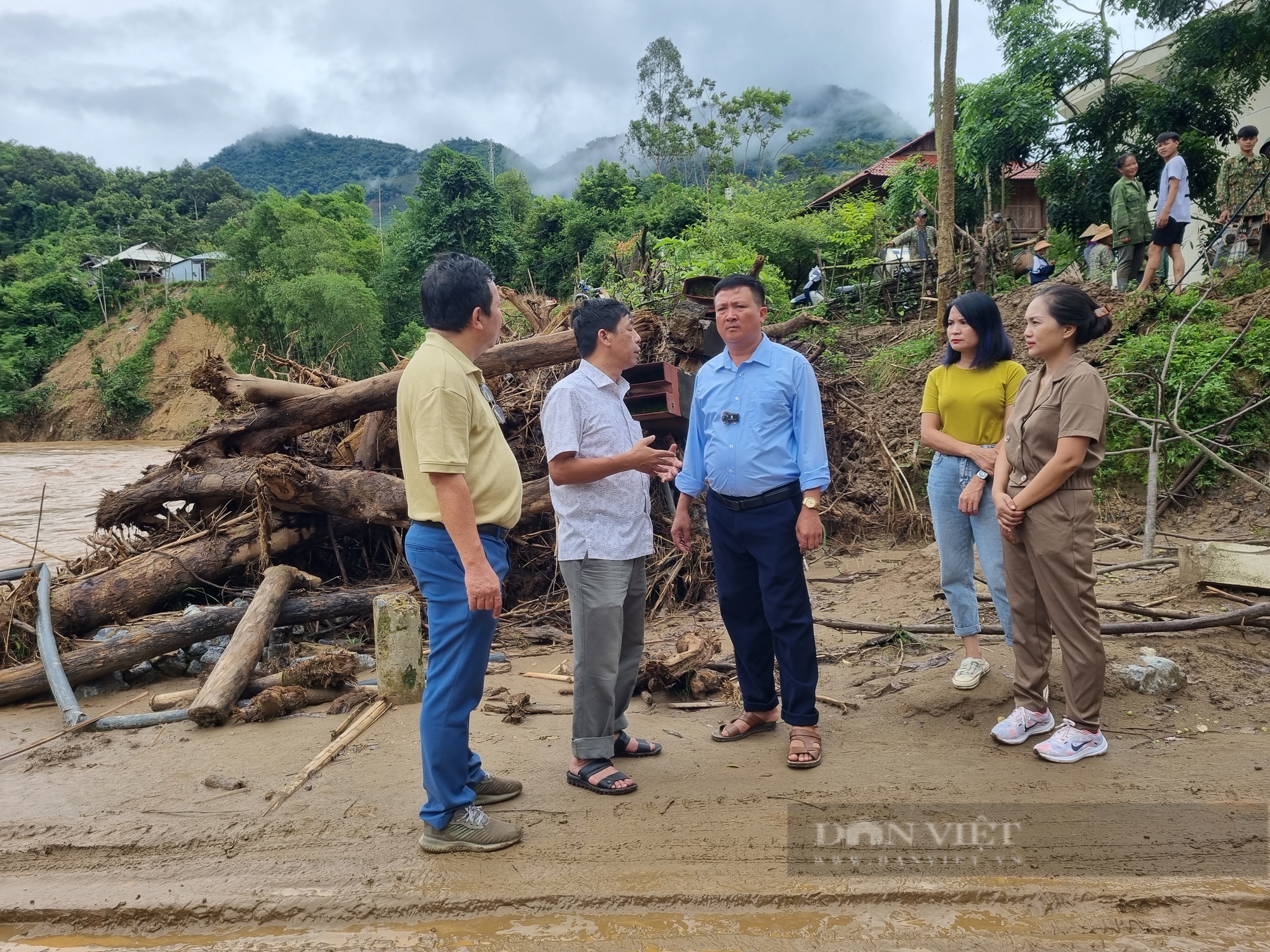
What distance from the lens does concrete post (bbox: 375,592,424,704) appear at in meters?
4.55

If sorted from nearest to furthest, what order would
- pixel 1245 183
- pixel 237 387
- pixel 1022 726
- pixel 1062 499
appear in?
pixel 1062 499 < pixel 1022 726 < pixel 237 387 < pixel 1245 183

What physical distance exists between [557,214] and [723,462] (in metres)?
36.3

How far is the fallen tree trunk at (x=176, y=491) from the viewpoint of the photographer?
702cm

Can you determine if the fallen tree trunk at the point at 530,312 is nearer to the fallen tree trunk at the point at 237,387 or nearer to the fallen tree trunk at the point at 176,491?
the fallen tree trunk at the point at 237,387

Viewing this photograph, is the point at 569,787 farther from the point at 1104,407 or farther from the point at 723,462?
the point at 1104,407

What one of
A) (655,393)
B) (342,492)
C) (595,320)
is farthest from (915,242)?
(595,320)

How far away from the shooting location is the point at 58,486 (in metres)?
21.9

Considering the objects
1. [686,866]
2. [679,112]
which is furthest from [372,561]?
[679,112]

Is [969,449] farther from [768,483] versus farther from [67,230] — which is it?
[67,230]

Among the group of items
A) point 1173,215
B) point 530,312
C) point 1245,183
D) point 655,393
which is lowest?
point 655,393

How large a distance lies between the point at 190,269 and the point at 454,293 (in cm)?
6315

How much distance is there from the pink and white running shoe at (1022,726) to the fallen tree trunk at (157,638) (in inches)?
185

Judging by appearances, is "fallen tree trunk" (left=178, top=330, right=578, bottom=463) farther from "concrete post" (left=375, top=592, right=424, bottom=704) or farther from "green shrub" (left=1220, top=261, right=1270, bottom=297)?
"green shrub" (left=1220, top=261, right=1270, bottom=297)

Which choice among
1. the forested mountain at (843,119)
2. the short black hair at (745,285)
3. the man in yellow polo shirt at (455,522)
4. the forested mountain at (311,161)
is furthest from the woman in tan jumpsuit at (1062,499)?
the forested mountain at (311,161)
